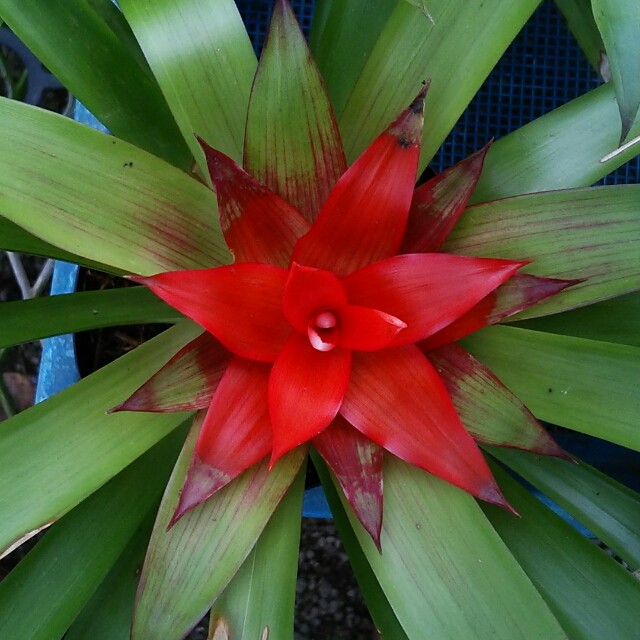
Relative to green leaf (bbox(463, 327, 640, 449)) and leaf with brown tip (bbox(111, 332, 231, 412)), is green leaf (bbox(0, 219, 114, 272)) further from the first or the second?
green leaf (bbox(463, 327, 640, 449))

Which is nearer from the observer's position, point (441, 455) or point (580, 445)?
point (441, 455)

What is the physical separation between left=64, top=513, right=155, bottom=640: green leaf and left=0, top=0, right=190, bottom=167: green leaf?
0.51 m

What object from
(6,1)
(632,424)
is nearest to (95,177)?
(6,1)

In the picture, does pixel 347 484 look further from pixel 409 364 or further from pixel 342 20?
pixel 342 20

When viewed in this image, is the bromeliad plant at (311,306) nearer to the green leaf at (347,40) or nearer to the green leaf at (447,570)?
the green leaf at (447,570)

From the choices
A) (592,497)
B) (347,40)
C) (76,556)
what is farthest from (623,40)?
(76,556)

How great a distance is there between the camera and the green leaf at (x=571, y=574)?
0.72 m

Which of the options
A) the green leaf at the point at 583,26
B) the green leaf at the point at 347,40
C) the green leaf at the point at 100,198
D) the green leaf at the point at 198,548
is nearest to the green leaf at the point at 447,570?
the green leaf at the point at 198,548

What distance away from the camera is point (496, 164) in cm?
72

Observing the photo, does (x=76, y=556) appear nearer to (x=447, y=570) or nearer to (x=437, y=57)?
(x=447, y=570)

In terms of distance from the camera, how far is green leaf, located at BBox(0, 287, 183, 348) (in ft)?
Answer: 2.42

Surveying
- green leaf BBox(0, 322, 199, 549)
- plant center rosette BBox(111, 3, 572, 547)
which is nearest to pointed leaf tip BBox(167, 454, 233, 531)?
plant center rosette BBox(111, 3, 572, 547)

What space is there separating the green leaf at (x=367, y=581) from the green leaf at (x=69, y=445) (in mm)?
250

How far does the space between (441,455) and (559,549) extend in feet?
0.98
